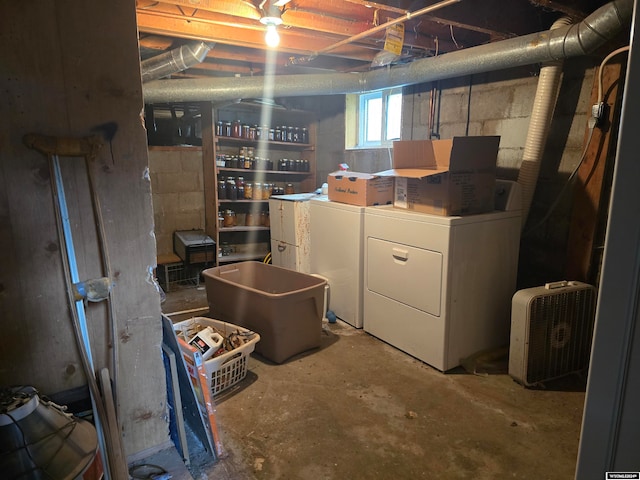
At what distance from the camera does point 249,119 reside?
14.8ft

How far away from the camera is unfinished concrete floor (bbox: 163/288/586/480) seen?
1650 millimetres

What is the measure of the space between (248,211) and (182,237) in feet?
2.74

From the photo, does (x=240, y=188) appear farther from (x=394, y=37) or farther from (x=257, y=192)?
(x=394, y=37)

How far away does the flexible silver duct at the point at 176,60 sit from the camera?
284 centimetres

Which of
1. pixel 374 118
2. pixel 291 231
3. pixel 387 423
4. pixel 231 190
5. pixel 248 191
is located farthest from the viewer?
pixel 248 191

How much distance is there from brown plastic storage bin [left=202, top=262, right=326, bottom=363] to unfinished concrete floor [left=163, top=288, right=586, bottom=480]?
0.11 metres

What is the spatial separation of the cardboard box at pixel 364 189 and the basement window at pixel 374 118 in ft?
3.38

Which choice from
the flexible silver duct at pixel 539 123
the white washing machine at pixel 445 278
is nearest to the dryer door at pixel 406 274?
the white washing machine at pixel 445 278

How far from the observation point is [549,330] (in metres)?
2.21

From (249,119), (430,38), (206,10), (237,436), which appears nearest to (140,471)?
(237,436)

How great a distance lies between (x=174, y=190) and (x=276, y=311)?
7.82 ft

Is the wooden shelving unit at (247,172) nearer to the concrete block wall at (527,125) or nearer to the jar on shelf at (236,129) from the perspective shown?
the jar on shelf at (236,129)

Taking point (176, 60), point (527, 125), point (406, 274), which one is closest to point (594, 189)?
point (527, 125)

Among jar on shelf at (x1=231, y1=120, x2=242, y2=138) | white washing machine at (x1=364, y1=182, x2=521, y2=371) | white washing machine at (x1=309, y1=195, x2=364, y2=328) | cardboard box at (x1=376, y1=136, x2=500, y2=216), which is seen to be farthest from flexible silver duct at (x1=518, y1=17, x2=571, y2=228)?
jar on shelf at (x1=231, y1=120, x2=242, y2=138)
